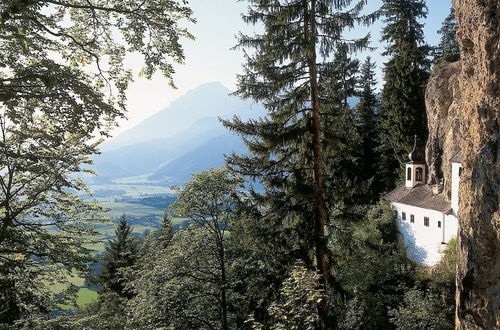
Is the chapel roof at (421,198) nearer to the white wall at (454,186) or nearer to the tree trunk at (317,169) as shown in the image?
the white wall at (454,186)

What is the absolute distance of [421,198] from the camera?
2581 cm

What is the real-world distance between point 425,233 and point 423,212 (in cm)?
139

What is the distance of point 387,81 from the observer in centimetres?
3275

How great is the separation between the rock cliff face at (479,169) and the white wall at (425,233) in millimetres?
16461

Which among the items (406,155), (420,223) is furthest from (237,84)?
(406,155)

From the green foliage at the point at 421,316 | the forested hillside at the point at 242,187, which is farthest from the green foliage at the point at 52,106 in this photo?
the green foliage at the point at 421,316

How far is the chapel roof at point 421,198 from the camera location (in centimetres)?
2342

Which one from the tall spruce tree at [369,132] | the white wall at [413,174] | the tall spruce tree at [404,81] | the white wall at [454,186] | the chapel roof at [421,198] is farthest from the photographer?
the tall spruce tree at [369,132]

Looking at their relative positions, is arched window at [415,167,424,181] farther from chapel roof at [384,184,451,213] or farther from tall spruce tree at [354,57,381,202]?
tall spruce tree at [354,57,381,202]

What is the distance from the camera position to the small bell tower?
27.3 meters

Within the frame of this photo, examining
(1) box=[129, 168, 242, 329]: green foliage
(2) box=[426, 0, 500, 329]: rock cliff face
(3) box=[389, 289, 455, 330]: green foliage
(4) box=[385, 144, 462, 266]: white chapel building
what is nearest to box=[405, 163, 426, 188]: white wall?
(4) box=[385, 144, 462, 266]: white chapel building

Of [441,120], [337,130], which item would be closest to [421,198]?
[441,120]

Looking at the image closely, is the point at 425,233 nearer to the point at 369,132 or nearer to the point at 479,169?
the point at 369,132

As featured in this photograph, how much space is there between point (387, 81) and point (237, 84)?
85.5 feet
